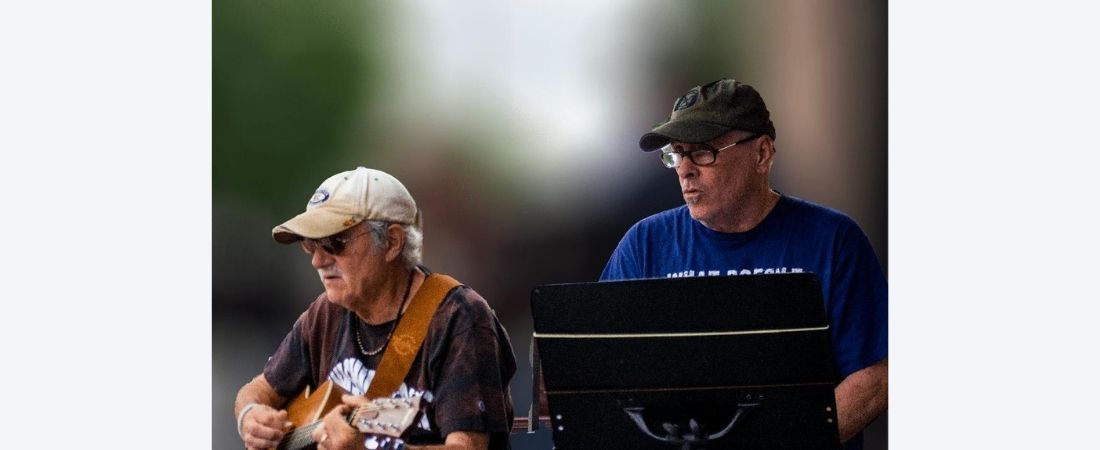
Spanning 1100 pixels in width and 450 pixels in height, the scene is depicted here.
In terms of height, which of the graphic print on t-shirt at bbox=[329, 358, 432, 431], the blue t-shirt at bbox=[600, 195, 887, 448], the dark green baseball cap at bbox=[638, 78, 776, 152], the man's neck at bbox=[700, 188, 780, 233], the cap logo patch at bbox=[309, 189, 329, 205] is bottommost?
the graphic print on t-shirt at bbox=[329, 358, 432, 431]

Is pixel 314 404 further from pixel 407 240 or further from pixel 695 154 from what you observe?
pixel 695 154

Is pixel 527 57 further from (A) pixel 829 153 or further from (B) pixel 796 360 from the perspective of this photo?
(B) pixel 796 360

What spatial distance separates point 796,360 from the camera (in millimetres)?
3125

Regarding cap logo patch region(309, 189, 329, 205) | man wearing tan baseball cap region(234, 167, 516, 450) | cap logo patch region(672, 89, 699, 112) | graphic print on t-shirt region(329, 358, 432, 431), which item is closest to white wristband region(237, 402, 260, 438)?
man wearing tan baseball cap region(234, 167, 516, 450)

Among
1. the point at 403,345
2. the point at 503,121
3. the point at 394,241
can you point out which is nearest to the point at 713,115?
the point at 503,121

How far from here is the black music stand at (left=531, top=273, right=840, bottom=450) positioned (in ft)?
10.2

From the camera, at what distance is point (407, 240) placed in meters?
3.93

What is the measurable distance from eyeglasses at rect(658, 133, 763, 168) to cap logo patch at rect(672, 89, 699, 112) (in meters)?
0.12

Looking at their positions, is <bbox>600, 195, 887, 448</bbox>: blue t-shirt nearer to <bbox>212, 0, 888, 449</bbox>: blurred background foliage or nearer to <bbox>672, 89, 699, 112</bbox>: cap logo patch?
<bbox>212, 0, 888, 449</bbox>: blurred background foliage

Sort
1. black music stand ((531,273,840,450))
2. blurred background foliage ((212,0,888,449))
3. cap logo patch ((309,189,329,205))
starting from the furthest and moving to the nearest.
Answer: cap logo patch ((309,189,329,205)) < blurred background foliage ((212,0,888,449)) < black music stand ((531,273,840,450))

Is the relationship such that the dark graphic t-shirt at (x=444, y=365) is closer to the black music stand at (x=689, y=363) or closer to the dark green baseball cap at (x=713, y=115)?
the black music stand at (x=689, y=363)

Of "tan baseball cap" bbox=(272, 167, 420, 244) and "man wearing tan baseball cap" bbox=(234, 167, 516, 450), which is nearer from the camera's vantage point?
"man wearing tan baseball cap" bbox=(234, 167, 516, 450)

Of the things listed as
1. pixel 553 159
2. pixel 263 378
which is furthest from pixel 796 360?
pixel 263 378

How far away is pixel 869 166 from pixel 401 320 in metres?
1.43
